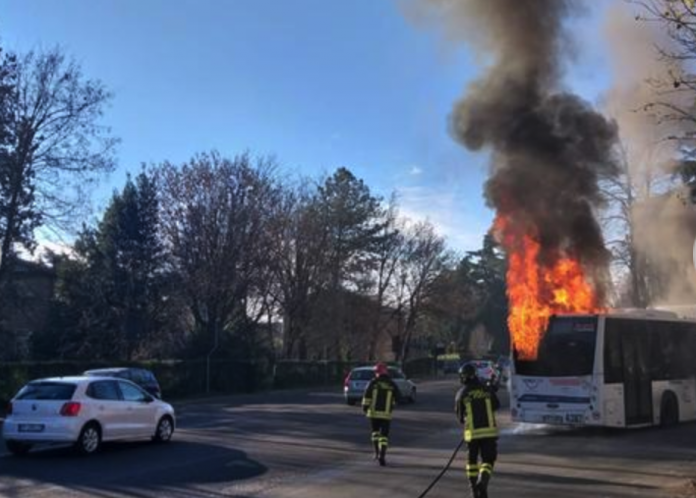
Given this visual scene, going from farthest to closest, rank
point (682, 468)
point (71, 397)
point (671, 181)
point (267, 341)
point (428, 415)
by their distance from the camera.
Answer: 1. point (267, 341)
2. point (671, 181)
3. point (428, 415)
4. point (71, 397)
5. point (682, 468)

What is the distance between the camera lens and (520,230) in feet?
71.7

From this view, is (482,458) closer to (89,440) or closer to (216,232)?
(89,440)

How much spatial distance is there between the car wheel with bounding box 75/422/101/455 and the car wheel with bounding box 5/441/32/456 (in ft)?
3.29

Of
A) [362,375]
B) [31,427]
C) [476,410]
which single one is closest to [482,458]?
[476,410]

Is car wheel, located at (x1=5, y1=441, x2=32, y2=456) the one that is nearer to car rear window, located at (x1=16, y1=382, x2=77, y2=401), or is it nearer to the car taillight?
car rear window, located at (x1=16, y1=382, x2=77, y2=401)

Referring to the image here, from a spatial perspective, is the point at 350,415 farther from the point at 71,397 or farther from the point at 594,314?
the point at 71,397

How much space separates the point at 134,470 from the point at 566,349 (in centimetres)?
1030

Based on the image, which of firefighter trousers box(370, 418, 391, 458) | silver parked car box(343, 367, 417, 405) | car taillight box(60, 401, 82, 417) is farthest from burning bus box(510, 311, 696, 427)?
silver parked car box(343, 367, 417, 405)

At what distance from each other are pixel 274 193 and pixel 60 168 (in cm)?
1774

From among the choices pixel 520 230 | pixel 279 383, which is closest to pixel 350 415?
pixel 520 230

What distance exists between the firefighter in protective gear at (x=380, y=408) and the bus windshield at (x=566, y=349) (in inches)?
215

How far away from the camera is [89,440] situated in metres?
15.8

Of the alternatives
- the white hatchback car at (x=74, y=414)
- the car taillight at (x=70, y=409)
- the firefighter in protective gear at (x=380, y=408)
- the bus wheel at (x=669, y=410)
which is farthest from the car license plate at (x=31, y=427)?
the bus wheel at (x=669, y=410)

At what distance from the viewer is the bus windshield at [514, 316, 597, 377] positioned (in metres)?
19.7
